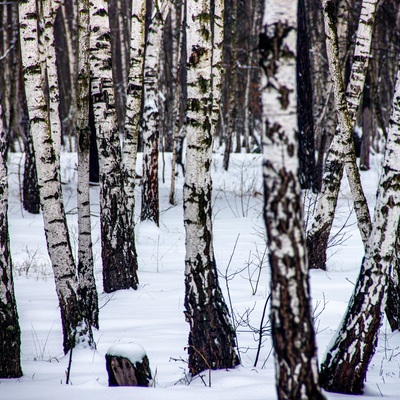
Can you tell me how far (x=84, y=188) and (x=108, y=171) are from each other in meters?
1.04

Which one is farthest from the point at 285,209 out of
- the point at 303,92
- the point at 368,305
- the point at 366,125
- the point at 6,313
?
the point at 366,125

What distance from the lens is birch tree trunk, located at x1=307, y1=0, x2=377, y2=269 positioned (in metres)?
4.47

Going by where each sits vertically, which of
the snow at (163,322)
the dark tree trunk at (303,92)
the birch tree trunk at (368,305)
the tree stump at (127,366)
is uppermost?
the dark tree trunk at (303,92)

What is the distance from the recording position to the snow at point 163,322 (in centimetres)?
335

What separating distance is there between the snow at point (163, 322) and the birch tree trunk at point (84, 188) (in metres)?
0.39

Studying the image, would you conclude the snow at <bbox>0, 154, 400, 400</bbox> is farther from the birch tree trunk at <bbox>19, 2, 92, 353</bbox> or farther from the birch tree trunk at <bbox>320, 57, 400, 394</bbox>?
the birch tree trunk at <bbox>19, 2, 92, 353</bbox>

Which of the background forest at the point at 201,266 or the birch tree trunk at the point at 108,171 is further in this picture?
the birch tree trunk at the point at 108,171

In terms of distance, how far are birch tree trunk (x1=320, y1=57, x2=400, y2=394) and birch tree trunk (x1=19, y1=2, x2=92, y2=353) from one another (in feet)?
7.04

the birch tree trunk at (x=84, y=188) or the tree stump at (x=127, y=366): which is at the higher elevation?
the birch tree trunk at (x=84, y=188)

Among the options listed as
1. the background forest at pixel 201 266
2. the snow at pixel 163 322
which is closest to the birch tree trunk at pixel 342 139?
the background forest at pixel 201 266

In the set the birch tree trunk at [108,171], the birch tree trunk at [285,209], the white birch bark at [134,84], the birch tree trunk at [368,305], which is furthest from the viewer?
the white birch bark at [134,84]

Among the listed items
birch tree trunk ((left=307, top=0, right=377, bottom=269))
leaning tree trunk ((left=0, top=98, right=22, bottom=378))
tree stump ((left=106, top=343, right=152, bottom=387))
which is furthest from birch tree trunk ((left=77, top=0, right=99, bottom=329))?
birch tree trunk ((left=307, top=0, right=377, bottom=269))

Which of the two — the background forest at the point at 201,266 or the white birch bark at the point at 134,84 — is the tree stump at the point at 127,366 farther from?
the white birch bark at the point at 134,84

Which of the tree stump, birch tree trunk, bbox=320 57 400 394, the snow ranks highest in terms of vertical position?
birch tree trunk, bbox=320 57 400 394
